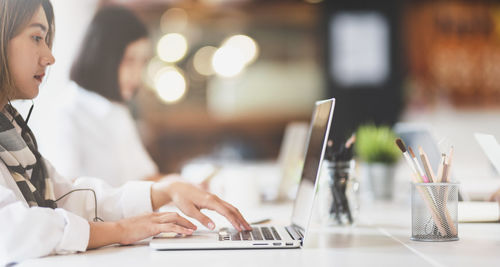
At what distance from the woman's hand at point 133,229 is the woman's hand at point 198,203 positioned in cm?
8

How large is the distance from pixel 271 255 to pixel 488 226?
0.61 meters

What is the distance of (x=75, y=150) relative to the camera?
207 cm

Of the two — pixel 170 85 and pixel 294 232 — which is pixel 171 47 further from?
pixel 294 232

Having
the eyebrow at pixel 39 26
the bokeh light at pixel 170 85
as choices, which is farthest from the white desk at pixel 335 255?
the bokeh light at pixel 170 85

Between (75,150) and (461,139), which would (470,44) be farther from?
(75,150)

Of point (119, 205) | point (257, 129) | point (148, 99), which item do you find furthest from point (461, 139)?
point (119, 205)

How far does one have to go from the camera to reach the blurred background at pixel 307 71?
18.3ft

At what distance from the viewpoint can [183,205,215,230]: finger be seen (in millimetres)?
1040

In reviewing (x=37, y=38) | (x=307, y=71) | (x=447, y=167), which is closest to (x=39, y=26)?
(x=37, y=38)

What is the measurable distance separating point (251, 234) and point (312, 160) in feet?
0.69

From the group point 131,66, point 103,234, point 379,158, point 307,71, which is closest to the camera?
point 103,234

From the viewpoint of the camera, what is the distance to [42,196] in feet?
3.54

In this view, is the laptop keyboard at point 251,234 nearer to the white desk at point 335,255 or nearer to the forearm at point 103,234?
the white desk at point 335,255

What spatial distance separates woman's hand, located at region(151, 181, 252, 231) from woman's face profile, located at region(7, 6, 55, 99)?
0.34m
